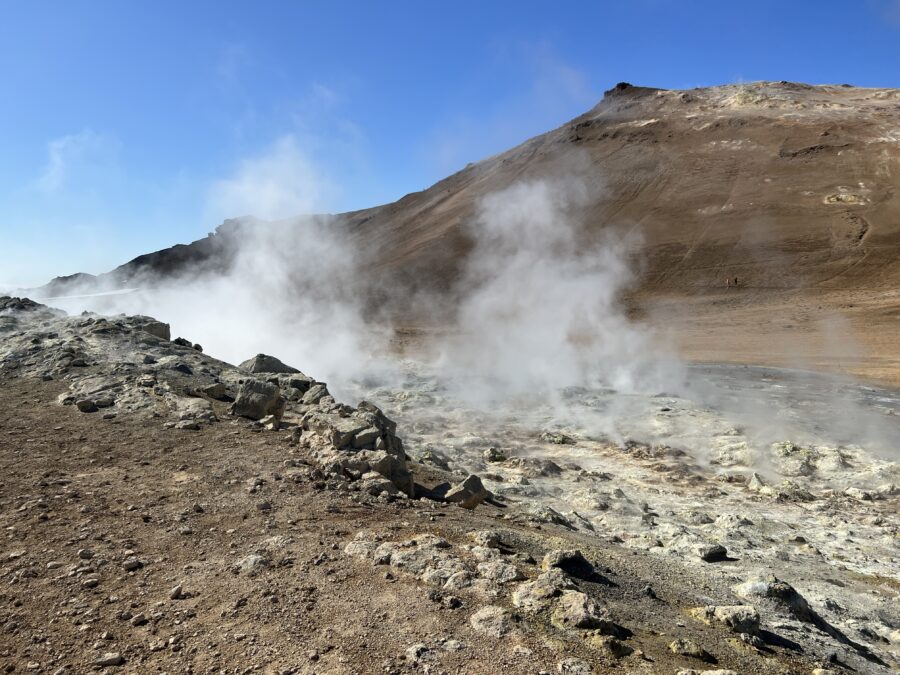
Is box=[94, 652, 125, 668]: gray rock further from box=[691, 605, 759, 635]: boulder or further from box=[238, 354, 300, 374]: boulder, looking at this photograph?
box=[238, 354, 300, 374]: boulder

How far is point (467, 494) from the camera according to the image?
18.1 ft

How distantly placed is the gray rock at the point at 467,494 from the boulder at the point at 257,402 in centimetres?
246

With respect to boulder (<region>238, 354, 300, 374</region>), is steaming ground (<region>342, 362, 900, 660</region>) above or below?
below

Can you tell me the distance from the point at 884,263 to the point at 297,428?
31.4 meters

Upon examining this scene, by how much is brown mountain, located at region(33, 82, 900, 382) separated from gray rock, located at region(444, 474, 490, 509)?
1405cm

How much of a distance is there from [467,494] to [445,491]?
29 cm

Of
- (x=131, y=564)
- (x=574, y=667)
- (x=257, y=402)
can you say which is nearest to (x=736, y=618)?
(x=574, y=667)

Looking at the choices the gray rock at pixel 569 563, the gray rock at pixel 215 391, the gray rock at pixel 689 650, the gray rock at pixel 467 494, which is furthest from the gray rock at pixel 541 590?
the gray rock at pixel 215 391

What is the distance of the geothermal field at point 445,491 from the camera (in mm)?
2875

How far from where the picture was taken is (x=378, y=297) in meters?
34.5

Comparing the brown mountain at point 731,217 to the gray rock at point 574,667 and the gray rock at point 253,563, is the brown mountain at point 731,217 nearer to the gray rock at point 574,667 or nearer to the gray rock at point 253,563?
the gray rock at point 574,667

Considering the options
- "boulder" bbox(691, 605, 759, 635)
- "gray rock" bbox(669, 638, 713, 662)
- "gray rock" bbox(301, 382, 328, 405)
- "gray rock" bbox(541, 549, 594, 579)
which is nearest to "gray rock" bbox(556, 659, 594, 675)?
"gray rock" bbox(669, 638, 713, 662)

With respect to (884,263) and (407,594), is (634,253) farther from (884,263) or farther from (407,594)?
(407,594)

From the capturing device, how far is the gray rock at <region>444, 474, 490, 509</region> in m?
5.41
